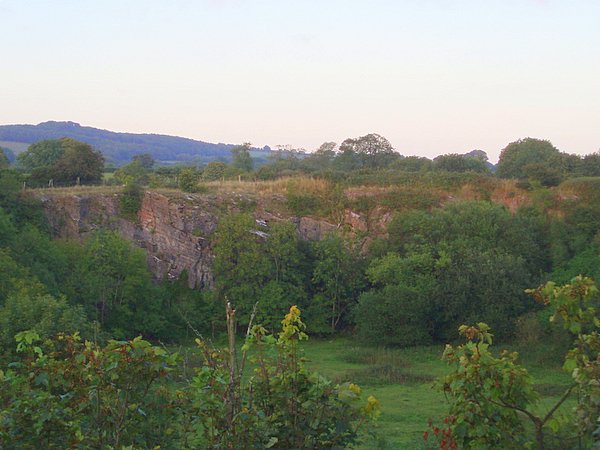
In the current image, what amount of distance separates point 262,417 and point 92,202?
1267 inches

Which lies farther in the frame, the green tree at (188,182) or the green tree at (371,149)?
the green tree at (371,149)

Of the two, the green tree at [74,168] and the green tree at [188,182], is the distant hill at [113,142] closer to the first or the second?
the green tree at [74,168]

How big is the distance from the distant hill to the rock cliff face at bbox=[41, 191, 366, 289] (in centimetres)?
10245

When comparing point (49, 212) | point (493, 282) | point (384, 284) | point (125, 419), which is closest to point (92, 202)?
point (49, 212)

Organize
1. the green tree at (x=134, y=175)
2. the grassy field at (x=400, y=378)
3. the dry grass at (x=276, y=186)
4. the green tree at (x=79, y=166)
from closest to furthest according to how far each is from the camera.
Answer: the grassy field at (x=400, y=378), the dry grass at (x=276, y=186), the green tree at (x=79, y=166), the green tree at (x=134, y=175)

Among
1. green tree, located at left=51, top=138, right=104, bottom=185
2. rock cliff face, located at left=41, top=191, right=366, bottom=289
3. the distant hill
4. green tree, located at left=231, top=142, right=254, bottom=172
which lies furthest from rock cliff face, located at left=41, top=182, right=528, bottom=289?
the distant hill

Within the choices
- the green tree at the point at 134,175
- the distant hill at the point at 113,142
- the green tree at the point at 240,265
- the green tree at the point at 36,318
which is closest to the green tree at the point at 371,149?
the green tree at the point at 134,175

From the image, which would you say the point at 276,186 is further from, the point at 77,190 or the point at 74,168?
the point at 74,168

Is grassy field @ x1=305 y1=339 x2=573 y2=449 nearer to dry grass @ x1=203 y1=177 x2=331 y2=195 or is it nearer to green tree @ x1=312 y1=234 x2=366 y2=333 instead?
green tree @ x1=312 y1=234 x2=366 y2=333

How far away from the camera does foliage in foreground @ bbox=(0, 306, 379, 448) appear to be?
5.14 metres

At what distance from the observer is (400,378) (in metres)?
25.8

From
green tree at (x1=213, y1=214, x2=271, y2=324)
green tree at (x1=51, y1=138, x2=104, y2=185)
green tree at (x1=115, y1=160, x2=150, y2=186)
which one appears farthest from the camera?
green tree at (x1=115, y1=160, x2=150, y2=186)

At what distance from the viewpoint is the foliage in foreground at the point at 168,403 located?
5141 millimetres

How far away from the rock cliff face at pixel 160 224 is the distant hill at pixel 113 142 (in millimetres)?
102453
